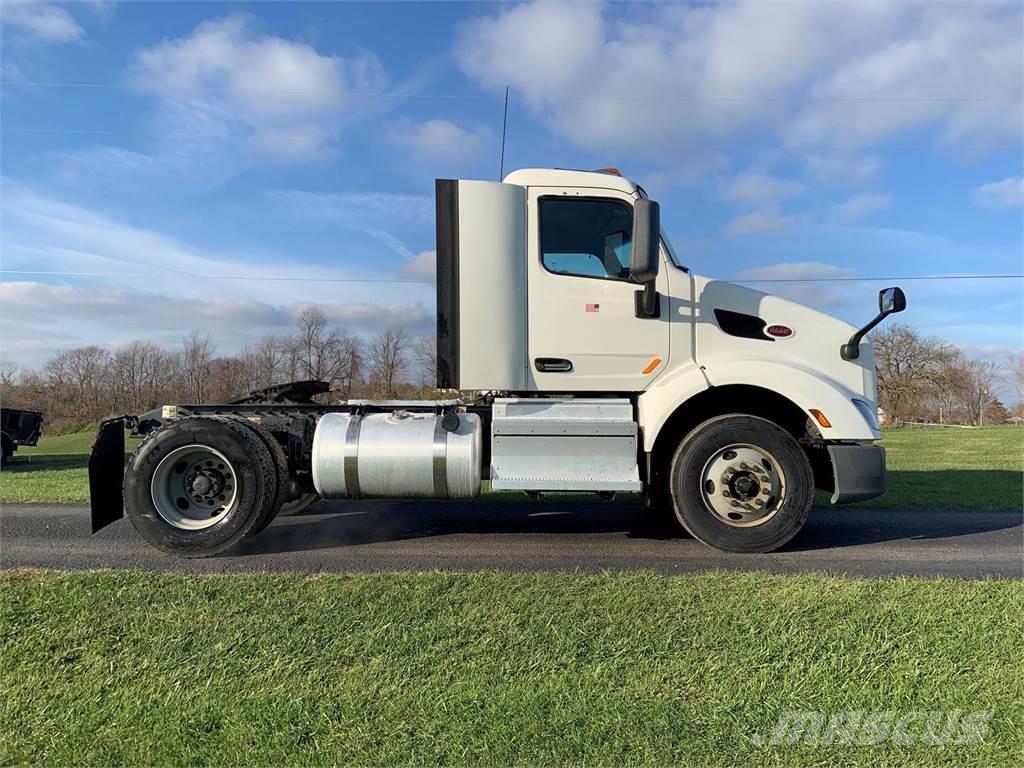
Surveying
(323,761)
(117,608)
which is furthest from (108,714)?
(117,608)

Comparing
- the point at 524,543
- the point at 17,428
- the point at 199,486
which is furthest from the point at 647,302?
the point at 17,428

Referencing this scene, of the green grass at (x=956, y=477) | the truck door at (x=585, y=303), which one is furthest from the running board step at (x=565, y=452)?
the green grass at (x=956, y=477)

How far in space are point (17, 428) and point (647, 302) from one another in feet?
54.8

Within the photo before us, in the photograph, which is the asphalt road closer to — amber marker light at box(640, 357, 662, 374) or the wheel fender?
the wheel fender

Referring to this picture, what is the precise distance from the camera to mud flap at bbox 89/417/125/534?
17.7 ft

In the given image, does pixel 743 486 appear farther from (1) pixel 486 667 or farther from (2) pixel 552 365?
(1) pixel 486 667

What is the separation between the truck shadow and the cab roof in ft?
10.8

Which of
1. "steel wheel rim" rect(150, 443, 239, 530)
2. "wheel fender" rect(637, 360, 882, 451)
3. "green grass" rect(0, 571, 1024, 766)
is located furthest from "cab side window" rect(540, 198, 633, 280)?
"steel wheel rim" rect(150, 443, 239, 530)

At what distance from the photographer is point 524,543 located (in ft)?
18.4

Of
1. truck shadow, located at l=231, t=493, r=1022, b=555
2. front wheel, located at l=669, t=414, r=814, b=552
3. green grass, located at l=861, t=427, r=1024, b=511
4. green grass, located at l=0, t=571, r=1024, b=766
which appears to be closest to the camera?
green grass, located at l=0, t=571, r=1024, b=766

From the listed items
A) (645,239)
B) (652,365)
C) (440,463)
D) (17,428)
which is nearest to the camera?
(645,239)

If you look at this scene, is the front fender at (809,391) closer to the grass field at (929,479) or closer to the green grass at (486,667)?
the green grass at (486,667)

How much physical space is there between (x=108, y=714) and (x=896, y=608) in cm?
406

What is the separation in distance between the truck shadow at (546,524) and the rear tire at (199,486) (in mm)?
308
